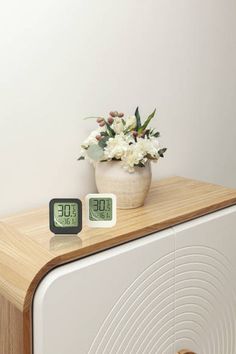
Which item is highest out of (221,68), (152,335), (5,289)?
Answer: (221,68)

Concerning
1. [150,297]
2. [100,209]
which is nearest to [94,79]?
[100,209]

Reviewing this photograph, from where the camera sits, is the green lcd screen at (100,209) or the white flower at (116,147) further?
the white flower at (116,147)

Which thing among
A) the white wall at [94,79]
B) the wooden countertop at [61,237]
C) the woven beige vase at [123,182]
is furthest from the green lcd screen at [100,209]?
the white wall at [94,79]

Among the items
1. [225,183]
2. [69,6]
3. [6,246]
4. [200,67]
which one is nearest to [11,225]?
[6,246]

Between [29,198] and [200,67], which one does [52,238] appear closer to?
[29,198]

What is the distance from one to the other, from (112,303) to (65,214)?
0.26 metres

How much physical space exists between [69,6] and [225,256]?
0.98 meters

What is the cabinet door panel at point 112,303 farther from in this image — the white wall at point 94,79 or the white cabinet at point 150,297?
the white wall at point 94,79

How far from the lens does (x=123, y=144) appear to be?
1.23m

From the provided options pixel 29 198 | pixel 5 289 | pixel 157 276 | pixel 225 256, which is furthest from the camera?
pixel 225 256

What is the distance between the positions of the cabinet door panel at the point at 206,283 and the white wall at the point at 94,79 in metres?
0.40

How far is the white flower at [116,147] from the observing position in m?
1.22

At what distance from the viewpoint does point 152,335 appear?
1.21m

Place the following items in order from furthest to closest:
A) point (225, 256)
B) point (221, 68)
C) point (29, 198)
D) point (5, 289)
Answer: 1. point (221, 68)
2. point (225, 256)
3. point (29, 198)
4. point (5, 289)
